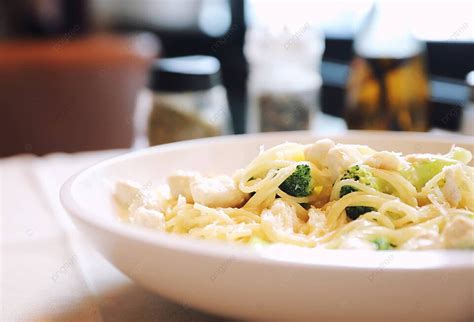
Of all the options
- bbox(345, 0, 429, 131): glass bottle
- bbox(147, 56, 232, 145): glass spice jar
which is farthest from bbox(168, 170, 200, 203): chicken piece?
bbox(345, 0, 429, 131): glass bottle

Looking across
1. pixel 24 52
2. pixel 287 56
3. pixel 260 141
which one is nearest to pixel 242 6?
pixel 24 52

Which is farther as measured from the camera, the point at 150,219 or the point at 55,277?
the point at 55,277

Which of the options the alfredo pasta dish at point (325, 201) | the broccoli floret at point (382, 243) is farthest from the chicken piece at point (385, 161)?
the broccoli floret at point (382, 243)

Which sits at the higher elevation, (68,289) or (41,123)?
(68,289)

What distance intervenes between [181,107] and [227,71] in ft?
8.29

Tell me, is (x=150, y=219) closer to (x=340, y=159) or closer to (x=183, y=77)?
(x=340, y=159)

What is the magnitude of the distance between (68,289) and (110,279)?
6 centimetres

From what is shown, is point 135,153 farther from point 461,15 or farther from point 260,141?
point 461,15


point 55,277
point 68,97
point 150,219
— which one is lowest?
point 68,97

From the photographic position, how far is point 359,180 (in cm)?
75

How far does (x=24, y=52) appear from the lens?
343 cm

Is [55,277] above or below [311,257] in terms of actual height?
below

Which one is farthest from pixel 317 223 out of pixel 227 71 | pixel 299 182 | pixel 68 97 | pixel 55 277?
pixel 227 71

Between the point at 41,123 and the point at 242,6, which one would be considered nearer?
the point at 41,123
